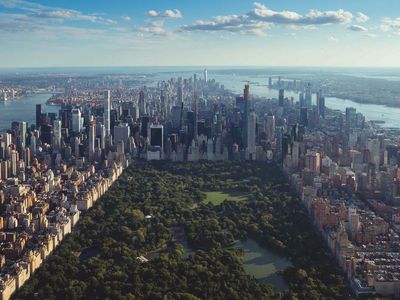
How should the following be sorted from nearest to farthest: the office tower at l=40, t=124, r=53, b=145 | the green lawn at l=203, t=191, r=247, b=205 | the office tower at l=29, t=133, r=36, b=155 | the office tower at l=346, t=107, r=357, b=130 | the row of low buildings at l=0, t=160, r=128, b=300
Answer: the row of low buildings at l=0, t=160, r=128, b=300
the green lawn at l=203, t=191, r=247, b=205
the office tower at l=29, t=133, r=36, b=155
the office tower at l=40, t=124, r=53, b=145
the office tower at l=346, t=107, r=357, b=130

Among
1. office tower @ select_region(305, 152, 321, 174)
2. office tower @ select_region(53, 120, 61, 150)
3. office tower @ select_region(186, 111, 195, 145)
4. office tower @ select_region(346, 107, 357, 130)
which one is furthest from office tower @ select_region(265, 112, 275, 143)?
office tower @ select_region(53, 120, 61, 150)

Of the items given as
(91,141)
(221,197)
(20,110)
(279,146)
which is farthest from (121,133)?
(20,110)

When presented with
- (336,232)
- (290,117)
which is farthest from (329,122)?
(336,232)

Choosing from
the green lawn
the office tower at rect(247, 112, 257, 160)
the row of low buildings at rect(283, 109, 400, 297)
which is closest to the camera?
the row of low buildings at rect(283, 109, 400, 297)

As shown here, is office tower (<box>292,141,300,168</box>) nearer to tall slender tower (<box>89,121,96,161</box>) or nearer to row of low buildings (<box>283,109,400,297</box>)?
row of low buildings (<box>283,109,400,297</box>)

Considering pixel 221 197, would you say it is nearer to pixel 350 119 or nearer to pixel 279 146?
pixel 279 146

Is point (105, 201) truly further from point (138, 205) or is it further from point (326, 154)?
point (326, 154)
